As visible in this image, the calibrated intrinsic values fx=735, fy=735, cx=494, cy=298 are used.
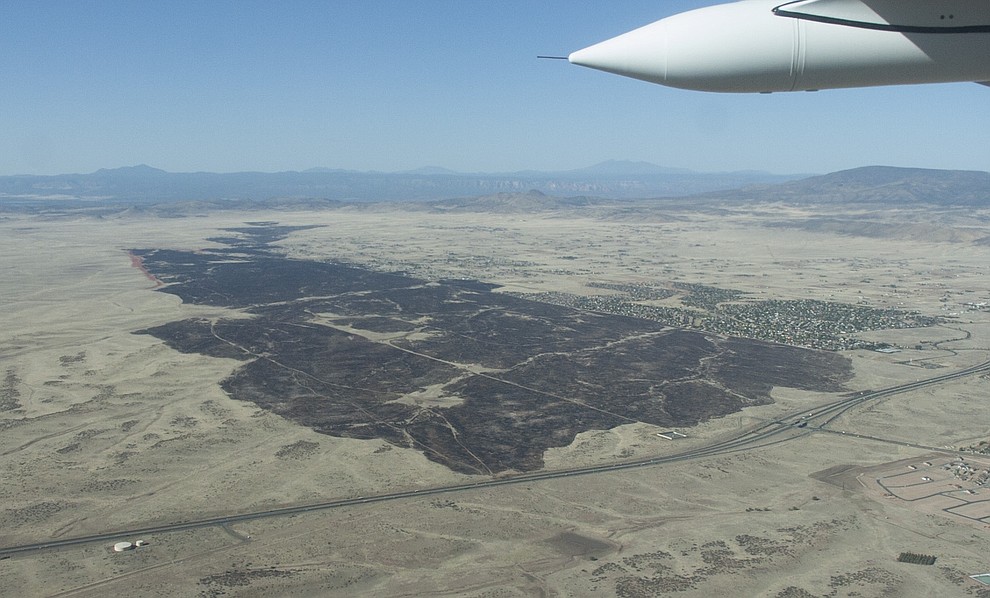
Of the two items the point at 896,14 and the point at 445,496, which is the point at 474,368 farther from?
the point at 896,14

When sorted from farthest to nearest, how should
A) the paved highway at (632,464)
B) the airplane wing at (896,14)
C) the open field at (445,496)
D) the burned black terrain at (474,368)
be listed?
the burned black terrain at (474,368) → the paved highway at (632,464) → the open field at (445,496) → the airplane wing at (896,14)

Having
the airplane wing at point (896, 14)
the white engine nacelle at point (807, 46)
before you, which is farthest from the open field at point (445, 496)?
the airplane wing at point (896, 14)

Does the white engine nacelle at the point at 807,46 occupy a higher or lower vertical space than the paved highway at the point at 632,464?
higher

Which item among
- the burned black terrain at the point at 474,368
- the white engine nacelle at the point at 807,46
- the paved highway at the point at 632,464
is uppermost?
the white engine nacelle at the point at 807,46

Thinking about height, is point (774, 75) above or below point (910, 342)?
above

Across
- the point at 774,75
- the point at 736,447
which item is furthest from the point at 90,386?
the point at 774,75

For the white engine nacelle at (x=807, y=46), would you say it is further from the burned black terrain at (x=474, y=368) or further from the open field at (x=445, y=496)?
the burned black terrain at (x=474, y=368)

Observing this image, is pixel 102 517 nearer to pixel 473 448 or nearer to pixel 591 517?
pixel 473 448
